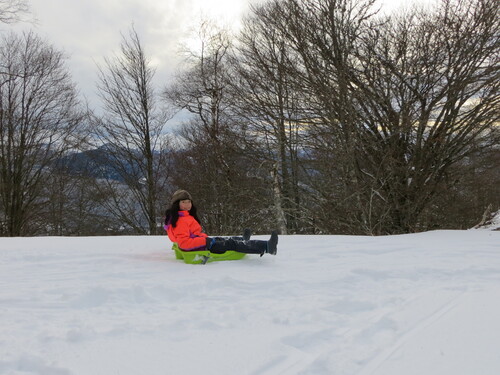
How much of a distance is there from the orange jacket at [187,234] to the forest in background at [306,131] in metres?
6.34

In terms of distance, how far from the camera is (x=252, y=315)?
2.37 meters

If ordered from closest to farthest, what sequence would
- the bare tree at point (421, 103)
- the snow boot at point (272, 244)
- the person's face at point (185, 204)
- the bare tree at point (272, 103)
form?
the snow boot at point (272, 244) → the person's face at point (185, 204) → the bare tree at point (421, 103) → the bare tree at point (272, 103)

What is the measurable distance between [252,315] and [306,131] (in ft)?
29.5

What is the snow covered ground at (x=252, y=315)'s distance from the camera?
171 cm

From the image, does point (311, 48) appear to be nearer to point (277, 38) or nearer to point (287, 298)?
point (277, 38)

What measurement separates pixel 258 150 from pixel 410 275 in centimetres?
970

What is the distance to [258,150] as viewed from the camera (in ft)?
42.1

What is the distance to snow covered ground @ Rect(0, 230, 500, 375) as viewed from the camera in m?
1.71

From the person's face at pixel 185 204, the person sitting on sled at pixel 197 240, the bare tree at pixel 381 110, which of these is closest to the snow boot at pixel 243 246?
the person sitting on sled at pixel 197 240

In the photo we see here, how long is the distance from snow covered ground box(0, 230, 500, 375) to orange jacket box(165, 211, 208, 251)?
0.94ft

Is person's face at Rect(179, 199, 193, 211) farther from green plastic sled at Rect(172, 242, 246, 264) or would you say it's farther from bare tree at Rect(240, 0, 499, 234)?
bare tree at Rect(240, 0, 499, 234)

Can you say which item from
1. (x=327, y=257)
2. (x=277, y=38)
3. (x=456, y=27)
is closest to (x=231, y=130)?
(x=277, y=38)

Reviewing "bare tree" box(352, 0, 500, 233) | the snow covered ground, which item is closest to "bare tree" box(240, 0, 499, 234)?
"bare tree" box(352, 0, 500, 233)

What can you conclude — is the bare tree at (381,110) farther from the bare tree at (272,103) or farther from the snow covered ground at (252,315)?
the snow covered ground at (252,315)
